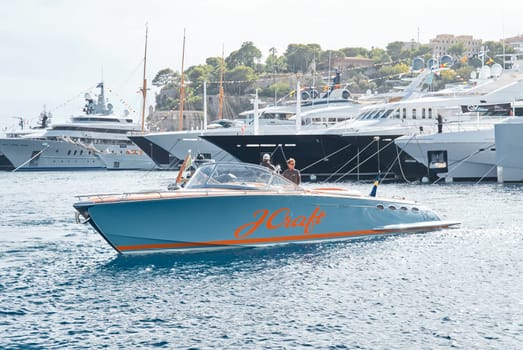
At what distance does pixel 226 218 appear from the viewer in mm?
17016

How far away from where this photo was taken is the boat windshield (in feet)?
56.7

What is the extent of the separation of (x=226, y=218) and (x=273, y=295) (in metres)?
3.98

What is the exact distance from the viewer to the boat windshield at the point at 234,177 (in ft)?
56.7

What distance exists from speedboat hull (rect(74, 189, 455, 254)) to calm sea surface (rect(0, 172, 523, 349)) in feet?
1.15

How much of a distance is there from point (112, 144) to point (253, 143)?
4999cm

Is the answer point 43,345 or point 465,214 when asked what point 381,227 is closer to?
point 465,214

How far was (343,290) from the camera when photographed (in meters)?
13.7

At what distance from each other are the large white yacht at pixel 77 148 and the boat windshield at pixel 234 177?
234 feet

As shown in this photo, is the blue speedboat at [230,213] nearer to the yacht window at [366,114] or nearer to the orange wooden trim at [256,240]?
the orange wooden trim at [256,240]

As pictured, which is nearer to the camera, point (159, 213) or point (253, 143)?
point (159, 213)

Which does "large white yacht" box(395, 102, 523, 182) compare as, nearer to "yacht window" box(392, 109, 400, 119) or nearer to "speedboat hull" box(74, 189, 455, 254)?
"yacht window" box(392, 109, 400, 119)

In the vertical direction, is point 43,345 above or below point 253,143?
below

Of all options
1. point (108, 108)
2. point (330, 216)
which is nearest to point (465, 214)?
point (330, 216)

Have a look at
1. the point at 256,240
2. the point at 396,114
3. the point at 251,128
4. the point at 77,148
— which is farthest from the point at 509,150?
the point at 77,148
